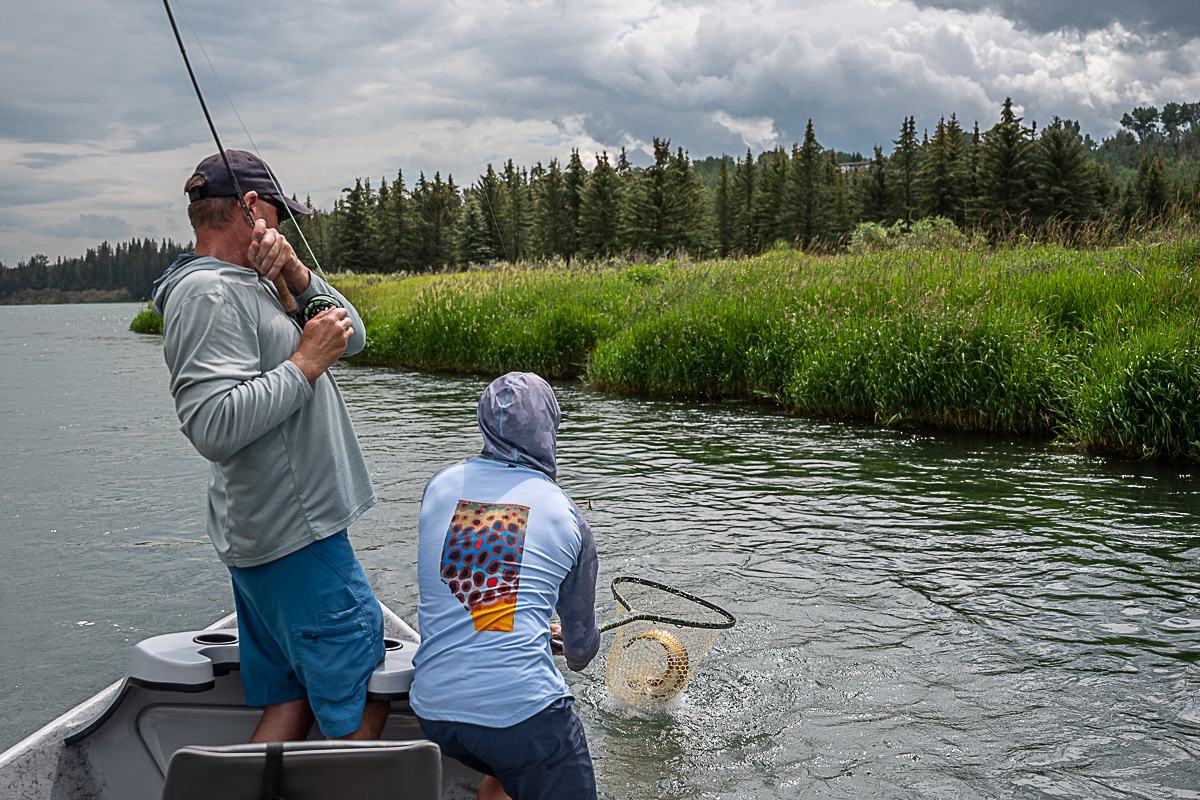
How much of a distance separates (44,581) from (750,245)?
7757 cm

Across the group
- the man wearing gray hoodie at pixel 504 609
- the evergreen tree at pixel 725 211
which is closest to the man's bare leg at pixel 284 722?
the man wearing gray hoodie at pixel 504 609

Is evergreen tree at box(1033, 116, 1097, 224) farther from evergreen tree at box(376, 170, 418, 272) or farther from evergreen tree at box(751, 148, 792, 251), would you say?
evergreen tree at box(376, 170, 418, 272)

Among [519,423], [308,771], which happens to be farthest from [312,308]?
[308,771]

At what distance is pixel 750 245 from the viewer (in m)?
80.5

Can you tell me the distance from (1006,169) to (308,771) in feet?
193

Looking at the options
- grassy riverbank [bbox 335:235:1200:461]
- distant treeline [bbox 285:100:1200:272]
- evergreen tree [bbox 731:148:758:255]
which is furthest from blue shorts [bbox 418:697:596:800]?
evergreen tree [bbox 731:148:758:255]

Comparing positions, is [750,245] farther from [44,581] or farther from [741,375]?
[44,581]

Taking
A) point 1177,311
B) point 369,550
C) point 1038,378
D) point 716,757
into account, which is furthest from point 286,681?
point 1177,311

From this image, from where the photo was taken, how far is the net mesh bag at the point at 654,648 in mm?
3979

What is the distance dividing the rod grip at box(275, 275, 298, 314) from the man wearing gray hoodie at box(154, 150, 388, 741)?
0.02 m

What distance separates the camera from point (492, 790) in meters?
2.67

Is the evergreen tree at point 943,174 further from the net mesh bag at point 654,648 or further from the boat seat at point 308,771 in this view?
the boat seat at point 308,771

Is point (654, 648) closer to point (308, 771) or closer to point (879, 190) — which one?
point (308, 771)

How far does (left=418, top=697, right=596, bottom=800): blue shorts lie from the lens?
7.85ft
